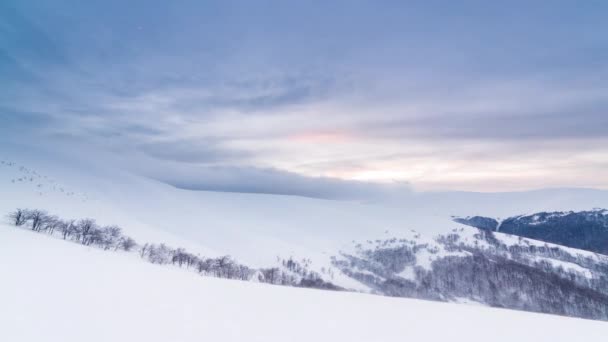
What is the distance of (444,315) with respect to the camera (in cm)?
802

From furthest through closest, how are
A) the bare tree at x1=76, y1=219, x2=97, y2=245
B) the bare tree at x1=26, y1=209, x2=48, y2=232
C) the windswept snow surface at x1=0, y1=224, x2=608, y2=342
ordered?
the bare tree at x1=76, y1=219, x2=97, y2=245 < the bare tree at x1=26, y1=209, x2=48, y2=232 < the windswept snow surface at x1=0, y1=224, x2=608, y2=342

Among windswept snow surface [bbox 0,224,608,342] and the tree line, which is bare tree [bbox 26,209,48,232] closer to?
the tree line

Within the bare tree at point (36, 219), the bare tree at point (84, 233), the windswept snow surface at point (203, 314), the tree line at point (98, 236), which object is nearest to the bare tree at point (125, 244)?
the tree line at point (98, 236)

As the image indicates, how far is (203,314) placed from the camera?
6.27 meters

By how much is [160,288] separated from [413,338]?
6.39m

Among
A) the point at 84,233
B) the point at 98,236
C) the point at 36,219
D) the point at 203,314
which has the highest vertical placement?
the point at 36,219

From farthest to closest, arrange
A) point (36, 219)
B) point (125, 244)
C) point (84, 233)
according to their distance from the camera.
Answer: point (125, 244) < point (84, 233) < point (36, 219)

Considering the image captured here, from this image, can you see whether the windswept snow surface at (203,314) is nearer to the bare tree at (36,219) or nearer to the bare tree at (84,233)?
the bare tree at (36,219)

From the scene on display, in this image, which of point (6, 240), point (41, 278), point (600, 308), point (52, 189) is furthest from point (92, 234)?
point (600, 308)

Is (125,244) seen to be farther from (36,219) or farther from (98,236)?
(36,219)

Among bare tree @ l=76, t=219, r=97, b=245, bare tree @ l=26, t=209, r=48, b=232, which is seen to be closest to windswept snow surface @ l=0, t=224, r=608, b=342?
bare tree @ l=26, t=209, r=48, b=232

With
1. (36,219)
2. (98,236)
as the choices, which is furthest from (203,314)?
(98,236)

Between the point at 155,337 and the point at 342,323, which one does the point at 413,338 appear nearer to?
the point at 342,323

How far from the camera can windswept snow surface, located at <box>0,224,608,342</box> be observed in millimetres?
5059
